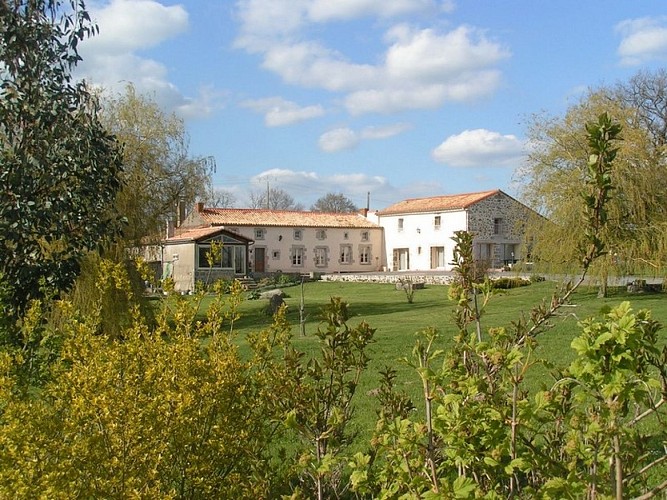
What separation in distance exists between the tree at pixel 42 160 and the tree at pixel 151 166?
13638 millimetres

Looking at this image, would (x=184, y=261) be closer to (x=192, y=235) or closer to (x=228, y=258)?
(x=192, y=235)

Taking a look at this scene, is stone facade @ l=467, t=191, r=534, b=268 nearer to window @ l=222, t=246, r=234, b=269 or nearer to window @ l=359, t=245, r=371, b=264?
window @ l=359, t=245, r=371, b=264

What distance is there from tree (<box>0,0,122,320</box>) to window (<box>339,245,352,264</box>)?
50.4 m

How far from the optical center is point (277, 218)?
55438 mm

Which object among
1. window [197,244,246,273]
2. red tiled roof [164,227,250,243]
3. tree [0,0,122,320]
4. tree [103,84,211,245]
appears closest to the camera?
tree [0,0,122,320]

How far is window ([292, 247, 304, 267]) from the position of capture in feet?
181

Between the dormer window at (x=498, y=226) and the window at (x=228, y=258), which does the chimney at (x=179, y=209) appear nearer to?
the window at (x=228, y=258)

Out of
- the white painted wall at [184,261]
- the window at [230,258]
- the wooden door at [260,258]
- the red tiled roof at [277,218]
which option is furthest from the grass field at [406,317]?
the red tiled roof at [277,218]

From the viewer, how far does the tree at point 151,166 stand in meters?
21.6

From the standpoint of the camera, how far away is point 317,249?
184 ft

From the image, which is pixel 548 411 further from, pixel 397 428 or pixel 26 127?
pixel 26 127

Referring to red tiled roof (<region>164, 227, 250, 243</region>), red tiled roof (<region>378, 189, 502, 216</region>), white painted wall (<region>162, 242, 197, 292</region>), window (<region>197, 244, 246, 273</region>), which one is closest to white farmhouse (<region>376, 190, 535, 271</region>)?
red tiled roof (<region>378, 189, 502, 216</region>)

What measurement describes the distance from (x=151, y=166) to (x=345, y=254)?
34.9 m

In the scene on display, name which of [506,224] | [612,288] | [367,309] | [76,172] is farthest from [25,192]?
[506,224]
